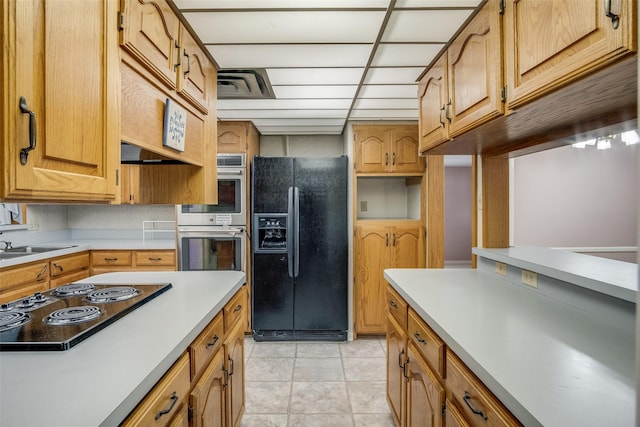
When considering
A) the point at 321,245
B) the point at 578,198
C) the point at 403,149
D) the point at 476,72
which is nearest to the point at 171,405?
the point at 476,72

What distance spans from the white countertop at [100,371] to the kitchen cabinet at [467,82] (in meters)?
1.41

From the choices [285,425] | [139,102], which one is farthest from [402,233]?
[139,102]

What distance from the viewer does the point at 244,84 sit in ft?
7.32

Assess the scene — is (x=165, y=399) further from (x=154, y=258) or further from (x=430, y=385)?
(x=154, y=258)

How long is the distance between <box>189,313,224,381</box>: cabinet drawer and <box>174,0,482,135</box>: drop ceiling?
4.36 ft

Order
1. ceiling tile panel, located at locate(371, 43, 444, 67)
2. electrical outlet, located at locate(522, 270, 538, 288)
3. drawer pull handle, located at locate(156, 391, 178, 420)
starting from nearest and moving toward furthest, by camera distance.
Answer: drawer pull handle, located at locate(156, 391, 178, 420) < electrical outlet, located at locate(522, 270, 538, 288) < ceiling tile panel, located at locate(371, 43, 444, 67)

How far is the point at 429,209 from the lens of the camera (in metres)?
3.17

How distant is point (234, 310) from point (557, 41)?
1.73 meters

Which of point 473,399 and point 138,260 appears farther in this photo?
point 138,260

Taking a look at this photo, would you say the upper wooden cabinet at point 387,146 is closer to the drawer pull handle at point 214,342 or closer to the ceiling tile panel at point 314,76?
the ceiling tile panel at point 314,76

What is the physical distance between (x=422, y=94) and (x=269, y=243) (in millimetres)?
1935

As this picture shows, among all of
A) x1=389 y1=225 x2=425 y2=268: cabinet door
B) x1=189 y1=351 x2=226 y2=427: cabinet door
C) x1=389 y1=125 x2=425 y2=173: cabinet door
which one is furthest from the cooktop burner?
x1=389 y1=125 x2=425 y2=173: cabinet door

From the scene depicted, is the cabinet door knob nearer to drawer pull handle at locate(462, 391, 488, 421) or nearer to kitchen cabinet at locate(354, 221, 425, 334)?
drawer pull handle at locate(462, 391, 488, 421)

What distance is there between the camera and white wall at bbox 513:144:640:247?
447cm
